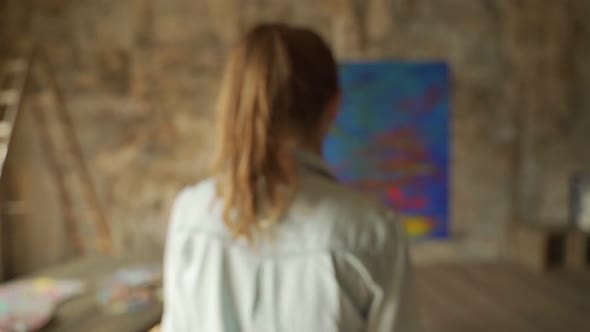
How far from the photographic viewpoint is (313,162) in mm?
898

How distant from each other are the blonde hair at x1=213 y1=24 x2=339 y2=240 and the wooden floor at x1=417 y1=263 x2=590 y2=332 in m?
2.59

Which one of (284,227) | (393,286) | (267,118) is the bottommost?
(393,286)

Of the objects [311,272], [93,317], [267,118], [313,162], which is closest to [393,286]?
[311,272]

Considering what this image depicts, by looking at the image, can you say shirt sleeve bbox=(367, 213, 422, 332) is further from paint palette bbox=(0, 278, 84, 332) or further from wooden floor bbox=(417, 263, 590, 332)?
wooden floor bbox=(417, 263, 590, 332)

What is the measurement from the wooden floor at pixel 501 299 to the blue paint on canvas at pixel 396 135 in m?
0.59

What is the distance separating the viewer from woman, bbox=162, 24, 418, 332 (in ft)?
2.79

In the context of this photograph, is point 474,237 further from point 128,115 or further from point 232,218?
point 232,218

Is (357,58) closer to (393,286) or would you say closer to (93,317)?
(93,317)

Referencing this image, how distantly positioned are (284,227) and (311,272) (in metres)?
0.09

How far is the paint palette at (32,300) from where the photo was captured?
185 centimetres

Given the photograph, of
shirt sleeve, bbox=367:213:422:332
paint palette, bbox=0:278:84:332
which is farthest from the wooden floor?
shirt sleeve, bbox=367:213:422:332

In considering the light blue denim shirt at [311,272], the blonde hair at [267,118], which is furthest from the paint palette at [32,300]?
the blonde hair at [267,118]

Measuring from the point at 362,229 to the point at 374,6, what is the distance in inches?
146

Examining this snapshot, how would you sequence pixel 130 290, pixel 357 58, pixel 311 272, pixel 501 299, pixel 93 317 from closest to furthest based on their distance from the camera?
pixel 311 272
pixel 93 317
pixel 130 290
pixel 501 299
pixel 357 58
